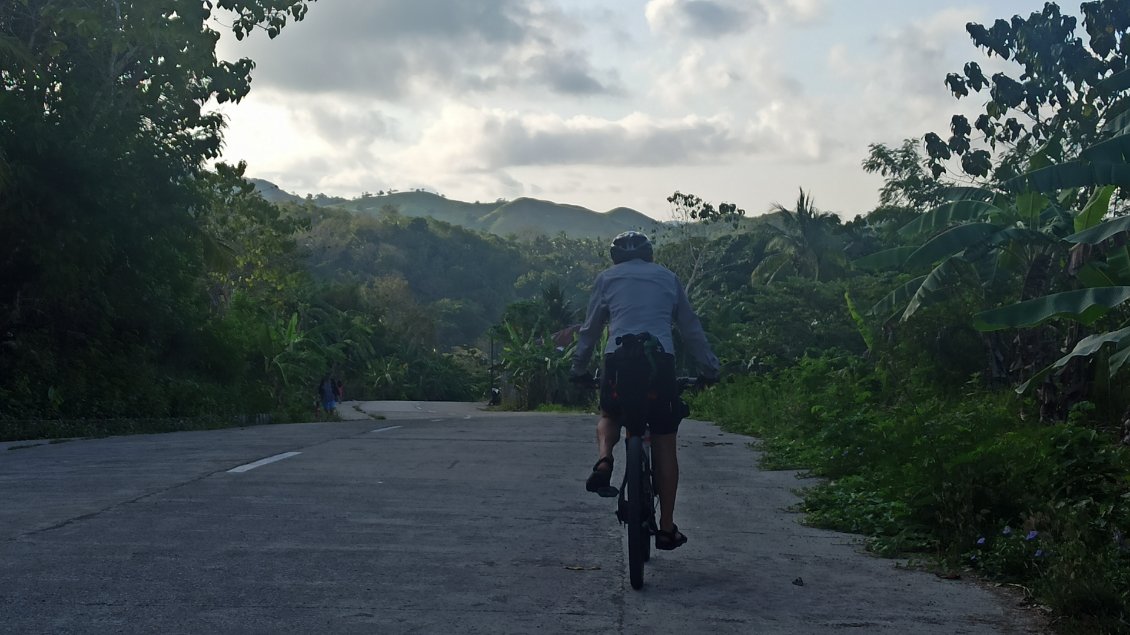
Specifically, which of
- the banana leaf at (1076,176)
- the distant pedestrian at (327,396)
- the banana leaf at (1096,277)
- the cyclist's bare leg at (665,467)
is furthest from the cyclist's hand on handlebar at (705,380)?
the distant pedestrian at (327,396)

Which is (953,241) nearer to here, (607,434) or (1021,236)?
(1021,236)

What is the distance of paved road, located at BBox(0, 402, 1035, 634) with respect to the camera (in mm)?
5391

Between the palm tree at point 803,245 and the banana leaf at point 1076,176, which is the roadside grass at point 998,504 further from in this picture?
the palm tree at point 803,245

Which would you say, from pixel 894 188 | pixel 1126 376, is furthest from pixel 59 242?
pixel 894 188

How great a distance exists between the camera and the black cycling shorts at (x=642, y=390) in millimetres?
6422

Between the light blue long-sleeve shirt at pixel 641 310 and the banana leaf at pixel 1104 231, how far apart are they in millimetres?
6004

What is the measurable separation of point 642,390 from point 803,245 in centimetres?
5119

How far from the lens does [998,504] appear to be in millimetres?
7734

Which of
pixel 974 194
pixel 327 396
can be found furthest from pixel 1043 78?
pixel 327 396

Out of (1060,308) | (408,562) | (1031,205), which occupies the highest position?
(1031,205)

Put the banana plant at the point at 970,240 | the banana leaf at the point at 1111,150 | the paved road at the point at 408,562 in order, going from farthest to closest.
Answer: the banana plant at the point at 970,240, the banana leaf at the point at 1111,150, the paved road at the point at 408,562

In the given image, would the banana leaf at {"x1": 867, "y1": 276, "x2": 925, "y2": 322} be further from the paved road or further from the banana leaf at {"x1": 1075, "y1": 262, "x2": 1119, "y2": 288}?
the paved road

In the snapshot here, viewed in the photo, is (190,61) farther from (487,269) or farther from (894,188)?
(487,269)

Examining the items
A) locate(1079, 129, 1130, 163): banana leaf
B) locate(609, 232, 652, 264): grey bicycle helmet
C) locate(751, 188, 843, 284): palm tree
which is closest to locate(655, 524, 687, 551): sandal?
locate(609, 232, 652, 264): grey bicycle helmet
